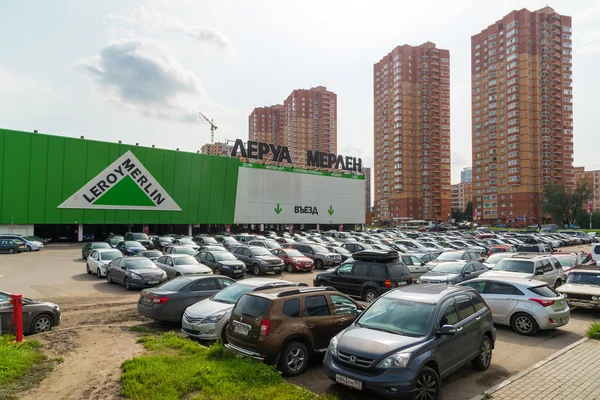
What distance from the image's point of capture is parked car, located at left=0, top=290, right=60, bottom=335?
9116 mm

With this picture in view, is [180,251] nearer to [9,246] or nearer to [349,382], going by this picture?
[349,382]

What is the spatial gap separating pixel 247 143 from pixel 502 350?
50569 millimetres

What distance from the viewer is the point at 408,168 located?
4291 inches

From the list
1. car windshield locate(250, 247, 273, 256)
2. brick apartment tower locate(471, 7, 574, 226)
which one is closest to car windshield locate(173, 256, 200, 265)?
car windshield locate(250, 247, 273, 256)

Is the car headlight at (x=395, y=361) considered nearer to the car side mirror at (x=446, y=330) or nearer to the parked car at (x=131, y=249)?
the car side mirror at (x=446, y=330)

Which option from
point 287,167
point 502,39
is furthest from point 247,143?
point 502,39

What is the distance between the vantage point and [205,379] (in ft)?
20.9

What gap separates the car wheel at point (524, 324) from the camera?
10345 mm

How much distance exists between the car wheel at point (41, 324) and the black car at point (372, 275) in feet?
30.6

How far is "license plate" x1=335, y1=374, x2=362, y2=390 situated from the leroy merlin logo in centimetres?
4506

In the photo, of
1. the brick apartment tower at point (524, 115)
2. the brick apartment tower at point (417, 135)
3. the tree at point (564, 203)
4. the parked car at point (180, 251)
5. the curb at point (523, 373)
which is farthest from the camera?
the brick apartment tower at point (417, 135)

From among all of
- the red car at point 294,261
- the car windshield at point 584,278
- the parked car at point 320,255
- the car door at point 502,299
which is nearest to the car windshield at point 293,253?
the red car at point 294,261

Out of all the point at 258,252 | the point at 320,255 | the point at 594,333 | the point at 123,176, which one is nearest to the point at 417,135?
the point at 123,176

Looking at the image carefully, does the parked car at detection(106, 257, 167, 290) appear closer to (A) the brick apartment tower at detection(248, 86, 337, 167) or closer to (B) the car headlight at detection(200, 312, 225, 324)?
(B) the car headlight at detection(200, 312, 225, 324)
